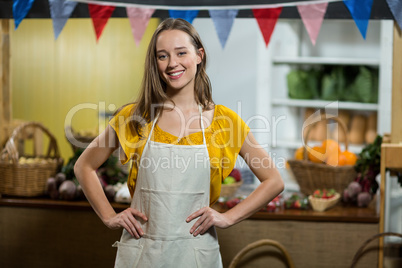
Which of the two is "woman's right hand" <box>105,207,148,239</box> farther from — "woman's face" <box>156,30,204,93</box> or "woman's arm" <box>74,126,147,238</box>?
"woman's face" <box>156,30,204,93</box>

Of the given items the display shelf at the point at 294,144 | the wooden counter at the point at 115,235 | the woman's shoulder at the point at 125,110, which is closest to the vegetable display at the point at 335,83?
the display shelf at the point at 294,144

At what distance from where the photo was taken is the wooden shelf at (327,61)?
159 inches

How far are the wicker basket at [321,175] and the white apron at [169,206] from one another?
120 centimetres

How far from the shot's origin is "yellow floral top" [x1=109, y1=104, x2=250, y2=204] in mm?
1657

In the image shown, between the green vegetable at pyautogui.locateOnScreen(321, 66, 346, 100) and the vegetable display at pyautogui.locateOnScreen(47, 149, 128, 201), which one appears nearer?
the vegetable display at pyautogui.locateOnScreen(47, 149, 128, 201)

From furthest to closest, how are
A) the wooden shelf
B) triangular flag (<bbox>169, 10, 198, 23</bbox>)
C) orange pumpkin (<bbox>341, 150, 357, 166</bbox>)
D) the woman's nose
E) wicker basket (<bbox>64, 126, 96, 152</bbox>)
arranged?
the wooden shelf → wicker basket (<bbox>64, 126, 96, 152</bbox>) → orange pumpkin (<bbox>341, 150, 357, 166</bbox>) → triangular flag (<bbox>169, 10, 198, 23</bbox>) → the woman's nose

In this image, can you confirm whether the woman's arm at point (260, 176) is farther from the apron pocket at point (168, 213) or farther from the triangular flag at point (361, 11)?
the triangular flag at point (361, 11)

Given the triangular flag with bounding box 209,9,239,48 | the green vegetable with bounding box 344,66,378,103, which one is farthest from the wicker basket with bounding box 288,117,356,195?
the green vegetable with bounding box 344,66,378,103

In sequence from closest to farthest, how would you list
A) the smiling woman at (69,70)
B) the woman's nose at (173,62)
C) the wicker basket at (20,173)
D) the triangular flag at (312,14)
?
the woman's nose at (173,62)
the triangular flag at (312,14)
the wicker basket at (20,173)
the smiling woman at (69,70)

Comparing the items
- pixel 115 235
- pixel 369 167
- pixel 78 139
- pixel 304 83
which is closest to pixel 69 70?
pixel 78 139

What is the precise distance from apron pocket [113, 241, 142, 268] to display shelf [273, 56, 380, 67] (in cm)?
296

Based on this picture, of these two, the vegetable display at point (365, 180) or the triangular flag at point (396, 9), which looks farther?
the vegetable display at point (365, 180)

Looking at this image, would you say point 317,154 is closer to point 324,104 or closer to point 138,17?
point 138,17

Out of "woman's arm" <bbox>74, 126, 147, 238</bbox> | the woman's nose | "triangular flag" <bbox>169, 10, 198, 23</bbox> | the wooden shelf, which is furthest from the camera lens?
the wooden shelf
